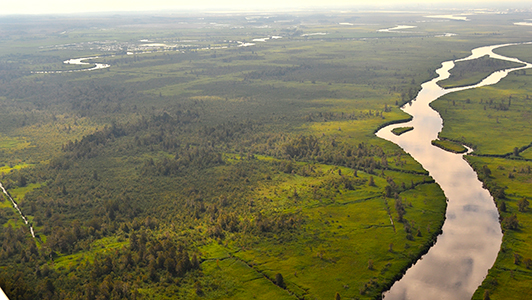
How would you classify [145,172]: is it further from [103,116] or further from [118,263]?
[103,116]

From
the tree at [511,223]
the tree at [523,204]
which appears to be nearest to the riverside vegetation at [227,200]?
the tree at [511,223]

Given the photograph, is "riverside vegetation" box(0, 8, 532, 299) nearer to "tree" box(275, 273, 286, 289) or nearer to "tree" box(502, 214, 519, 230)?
"tree" box(275, 273, 286, 289)

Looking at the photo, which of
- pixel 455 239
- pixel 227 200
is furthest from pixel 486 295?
pixel 227 200

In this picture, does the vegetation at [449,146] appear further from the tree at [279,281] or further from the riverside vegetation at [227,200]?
the tree at [279,281]

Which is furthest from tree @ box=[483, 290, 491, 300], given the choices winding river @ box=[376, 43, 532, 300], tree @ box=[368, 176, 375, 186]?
tree @ box=[368, 176, 375, 186]

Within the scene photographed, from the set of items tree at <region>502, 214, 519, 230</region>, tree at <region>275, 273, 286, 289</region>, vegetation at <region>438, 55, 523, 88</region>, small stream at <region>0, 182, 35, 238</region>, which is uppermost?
vegetation at <region>438, 55, 523, 88</region>

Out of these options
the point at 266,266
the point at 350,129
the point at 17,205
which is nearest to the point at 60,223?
the point at 17,205

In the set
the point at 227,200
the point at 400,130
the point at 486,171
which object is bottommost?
the point at 227,200

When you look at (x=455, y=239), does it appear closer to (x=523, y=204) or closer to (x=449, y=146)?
(x=523, y=204)

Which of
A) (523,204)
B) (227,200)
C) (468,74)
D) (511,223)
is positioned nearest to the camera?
(511,223)
